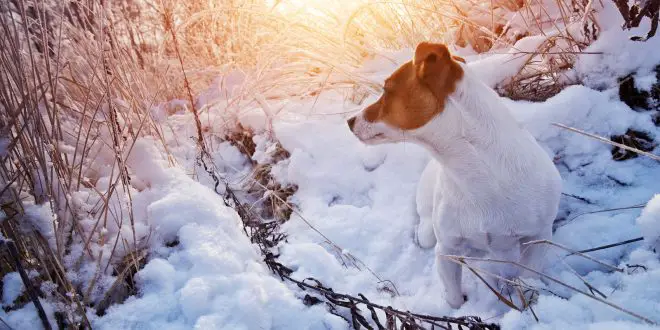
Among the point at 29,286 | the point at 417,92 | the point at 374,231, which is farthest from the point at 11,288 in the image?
the point at 374,231

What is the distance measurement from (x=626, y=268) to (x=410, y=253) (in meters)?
0.99

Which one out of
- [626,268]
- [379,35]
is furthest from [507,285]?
[379,35]

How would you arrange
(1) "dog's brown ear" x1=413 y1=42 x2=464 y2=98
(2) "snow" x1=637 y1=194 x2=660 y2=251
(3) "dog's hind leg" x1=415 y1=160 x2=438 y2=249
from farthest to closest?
(3) "dog's hind leg" x1=415 y1=160 x2=438 y2=249
(1) "dog's brown ear" x1=413 y1=42 x2=464 y2=98
(2) "snow" x1=637 y1=194 x2=660 y2=251

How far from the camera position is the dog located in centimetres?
173

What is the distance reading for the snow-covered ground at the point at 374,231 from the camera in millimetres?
1500

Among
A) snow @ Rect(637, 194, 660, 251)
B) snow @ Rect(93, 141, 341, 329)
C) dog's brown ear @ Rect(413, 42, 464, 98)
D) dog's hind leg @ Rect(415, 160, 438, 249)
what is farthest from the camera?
dog's hind leg @ Rect(415, 160, 438, 249)

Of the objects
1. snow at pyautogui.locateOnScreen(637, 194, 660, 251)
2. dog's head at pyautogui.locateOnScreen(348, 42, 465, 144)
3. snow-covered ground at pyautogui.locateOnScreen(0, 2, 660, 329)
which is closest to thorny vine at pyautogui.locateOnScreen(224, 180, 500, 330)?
snow-covered ground at pyautogui.locateOnScreen(0, 2, 660, 329)

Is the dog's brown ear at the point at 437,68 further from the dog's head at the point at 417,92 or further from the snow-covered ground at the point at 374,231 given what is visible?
the snow-covered ground at the point at 374,231

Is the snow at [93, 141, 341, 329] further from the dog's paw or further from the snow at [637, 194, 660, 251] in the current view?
the snow at [637, 194, 660, 251]

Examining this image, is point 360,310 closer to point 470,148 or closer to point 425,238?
point 470,148

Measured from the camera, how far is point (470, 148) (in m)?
1.76

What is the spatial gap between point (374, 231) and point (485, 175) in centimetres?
89

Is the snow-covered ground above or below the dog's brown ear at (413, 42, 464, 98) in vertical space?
below

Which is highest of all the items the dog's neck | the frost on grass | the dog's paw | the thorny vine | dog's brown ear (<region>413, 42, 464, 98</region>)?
dog's brown ear (<region>413, 42, 464, 98</region>)
